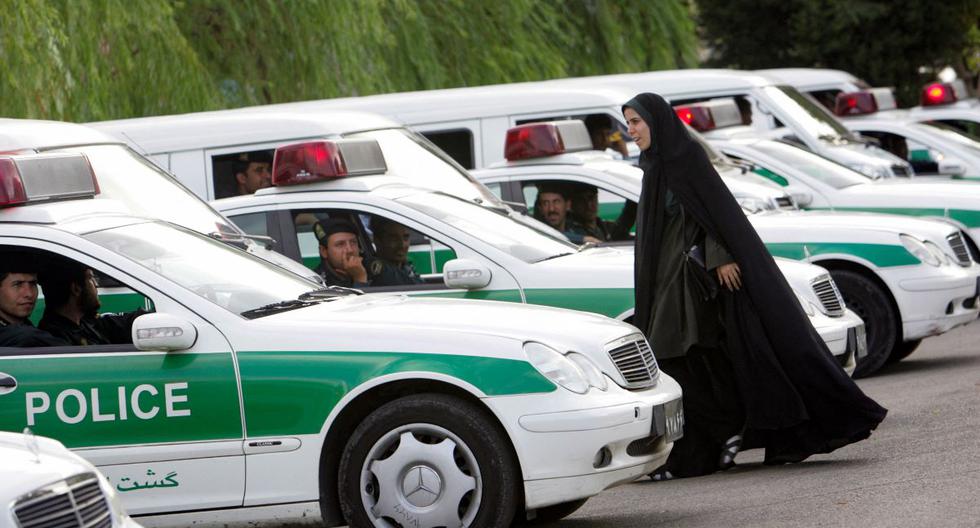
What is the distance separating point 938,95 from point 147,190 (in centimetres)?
1358

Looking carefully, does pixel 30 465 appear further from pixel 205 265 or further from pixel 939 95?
pixel 939 95

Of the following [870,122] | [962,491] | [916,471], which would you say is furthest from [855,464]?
[870,122]

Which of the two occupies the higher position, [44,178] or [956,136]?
[44,178]

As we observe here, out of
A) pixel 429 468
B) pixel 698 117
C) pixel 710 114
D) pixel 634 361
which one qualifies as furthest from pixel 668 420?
pixel 710 114

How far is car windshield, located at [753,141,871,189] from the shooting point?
14.5 meters

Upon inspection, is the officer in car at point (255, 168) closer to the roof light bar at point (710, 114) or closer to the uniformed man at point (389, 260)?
the uniformed man at point (389, 260)

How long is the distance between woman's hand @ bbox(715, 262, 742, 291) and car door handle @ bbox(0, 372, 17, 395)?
3.26m

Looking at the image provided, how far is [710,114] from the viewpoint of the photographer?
14977mm

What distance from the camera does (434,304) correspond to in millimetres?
7375

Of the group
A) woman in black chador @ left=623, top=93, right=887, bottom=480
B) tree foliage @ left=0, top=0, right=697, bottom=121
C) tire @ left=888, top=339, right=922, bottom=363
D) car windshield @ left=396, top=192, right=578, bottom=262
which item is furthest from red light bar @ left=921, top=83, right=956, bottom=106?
woman in black chador @ left=623, top=93, right=887, bottom=480

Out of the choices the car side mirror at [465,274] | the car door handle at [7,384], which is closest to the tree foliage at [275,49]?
the car side mirror at [465,274]

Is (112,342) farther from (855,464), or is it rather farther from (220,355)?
(855,464)

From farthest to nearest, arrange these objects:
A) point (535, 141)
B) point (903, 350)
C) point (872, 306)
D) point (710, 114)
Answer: point (710, 114) < point (903, 350) < point (872, 306) < point (535, 141)

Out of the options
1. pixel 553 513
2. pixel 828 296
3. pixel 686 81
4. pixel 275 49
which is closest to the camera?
pixel 553 513
